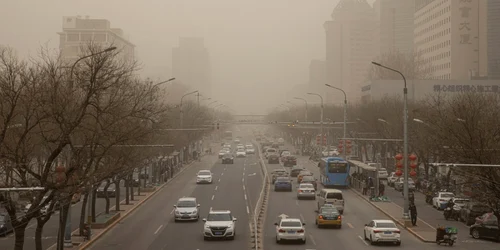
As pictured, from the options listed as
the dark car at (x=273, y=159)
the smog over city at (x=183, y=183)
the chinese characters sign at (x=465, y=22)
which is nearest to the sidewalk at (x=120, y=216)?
the smog over city at (x=183, y=183)

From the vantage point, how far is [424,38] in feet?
633

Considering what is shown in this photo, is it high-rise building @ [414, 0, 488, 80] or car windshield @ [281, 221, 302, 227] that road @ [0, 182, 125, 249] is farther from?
high-rise building @ [414, 0, 488, 80]

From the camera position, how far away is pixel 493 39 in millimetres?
159750

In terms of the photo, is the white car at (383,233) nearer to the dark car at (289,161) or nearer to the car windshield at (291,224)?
the car windshield at (291,224)

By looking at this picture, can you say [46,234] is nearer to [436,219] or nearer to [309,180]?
[436,219]

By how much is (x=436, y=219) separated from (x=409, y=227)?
5.76 m

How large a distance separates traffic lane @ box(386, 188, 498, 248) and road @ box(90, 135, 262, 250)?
1171cm

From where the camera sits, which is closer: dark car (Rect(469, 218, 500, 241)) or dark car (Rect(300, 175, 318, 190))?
dark car (Rect(469, 218, 500, 241))

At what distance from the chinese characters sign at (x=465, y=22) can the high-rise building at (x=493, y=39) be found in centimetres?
549

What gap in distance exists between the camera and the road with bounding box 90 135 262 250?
120ft

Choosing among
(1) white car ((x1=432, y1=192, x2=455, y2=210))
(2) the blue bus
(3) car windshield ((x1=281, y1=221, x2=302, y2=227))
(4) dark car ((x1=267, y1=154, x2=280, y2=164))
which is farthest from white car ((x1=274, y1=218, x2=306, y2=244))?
(4) dark car ((x1=267, y1=154, x2=280, y2=164))

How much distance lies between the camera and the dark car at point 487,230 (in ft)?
124

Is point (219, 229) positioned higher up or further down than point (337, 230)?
higher up

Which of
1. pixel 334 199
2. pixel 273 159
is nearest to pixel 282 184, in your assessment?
pixel 334 199
